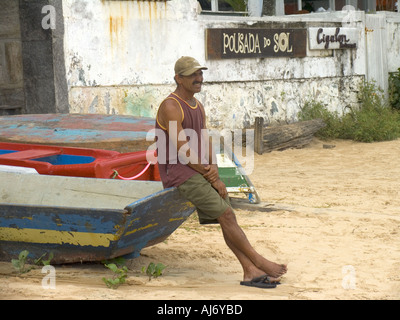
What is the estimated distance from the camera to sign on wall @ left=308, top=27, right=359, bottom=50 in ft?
42.2

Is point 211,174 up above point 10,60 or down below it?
below

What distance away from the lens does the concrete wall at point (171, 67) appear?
31.4 ft

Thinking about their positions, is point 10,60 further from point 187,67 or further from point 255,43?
point 187,67

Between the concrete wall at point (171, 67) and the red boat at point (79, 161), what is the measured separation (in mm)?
3239

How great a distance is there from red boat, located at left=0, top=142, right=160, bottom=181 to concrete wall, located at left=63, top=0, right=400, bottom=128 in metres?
3.24

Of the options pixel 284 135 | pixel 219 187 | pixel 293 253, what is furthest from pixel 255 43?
pixel 219 187

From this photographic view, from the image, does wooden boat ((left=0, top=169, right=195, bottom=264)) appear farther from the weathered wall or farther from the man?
the weathered wall

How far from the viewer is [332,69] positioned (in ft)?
44.0

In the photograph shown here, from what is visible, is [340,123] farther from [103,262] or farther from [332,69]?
[103,262]

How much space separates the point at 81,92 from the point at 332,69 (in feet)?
18.8

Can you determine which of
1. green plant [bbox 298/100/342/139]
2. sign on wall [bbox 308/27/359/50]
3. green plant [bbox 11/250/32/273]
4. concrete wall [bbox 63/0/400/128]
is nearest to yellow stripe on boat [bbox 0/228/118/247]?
green plant [bbox 11/250/32/273]

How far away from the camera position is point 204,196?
4.78 metres

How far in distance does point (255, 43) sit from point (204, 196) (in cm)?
748

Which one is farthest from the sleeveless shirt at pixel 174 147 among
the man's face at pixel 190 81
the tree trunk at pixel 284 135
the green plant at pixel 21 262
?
the tree trunk at pixel 284 135
